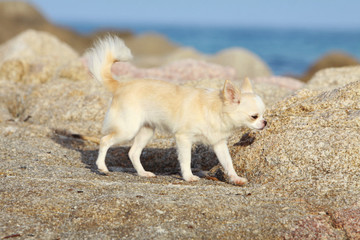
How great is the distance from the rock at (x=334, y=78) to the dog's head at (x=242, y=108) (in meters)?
5.16

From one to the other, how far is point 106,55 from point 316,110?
2825 millimetres

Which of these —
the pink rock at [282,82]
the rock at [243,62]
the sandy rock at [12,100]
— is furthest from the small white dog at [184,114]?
the rock at [243,62]

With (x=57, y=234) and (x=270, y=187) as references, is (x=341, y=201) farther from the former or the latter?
(x=57, y=234)

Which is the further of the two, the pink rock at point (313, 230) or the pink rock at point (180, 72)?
A: the pink rock at point (180, 72)

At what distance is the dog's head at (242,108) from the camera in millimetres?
5922

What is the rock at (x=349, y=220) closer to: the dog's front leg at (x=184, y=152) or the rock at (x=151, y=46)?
the dog's front leg at (x=184, y=152)

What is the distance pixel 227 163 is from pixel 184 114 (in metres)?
0.79

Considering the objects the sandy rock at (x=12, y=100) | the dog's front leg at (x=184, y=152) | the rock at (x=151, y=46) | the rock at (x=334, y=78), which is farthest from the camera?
the rock at (x=151, y=46)

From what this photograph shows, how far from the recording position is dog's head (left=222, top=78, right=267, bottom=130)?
5922 millimetres

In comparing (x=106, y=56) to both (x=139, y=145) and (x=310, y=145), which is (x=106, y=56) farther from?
(x=310, y=145)

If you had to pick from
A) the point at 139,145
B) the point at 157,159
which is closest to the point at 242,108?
the point at 139,145

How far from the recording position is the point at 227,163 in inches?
235

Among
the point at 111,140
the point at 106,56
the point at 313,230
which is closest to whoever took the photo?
the point at 313,230

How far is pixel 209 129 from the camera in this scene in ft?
19.9
